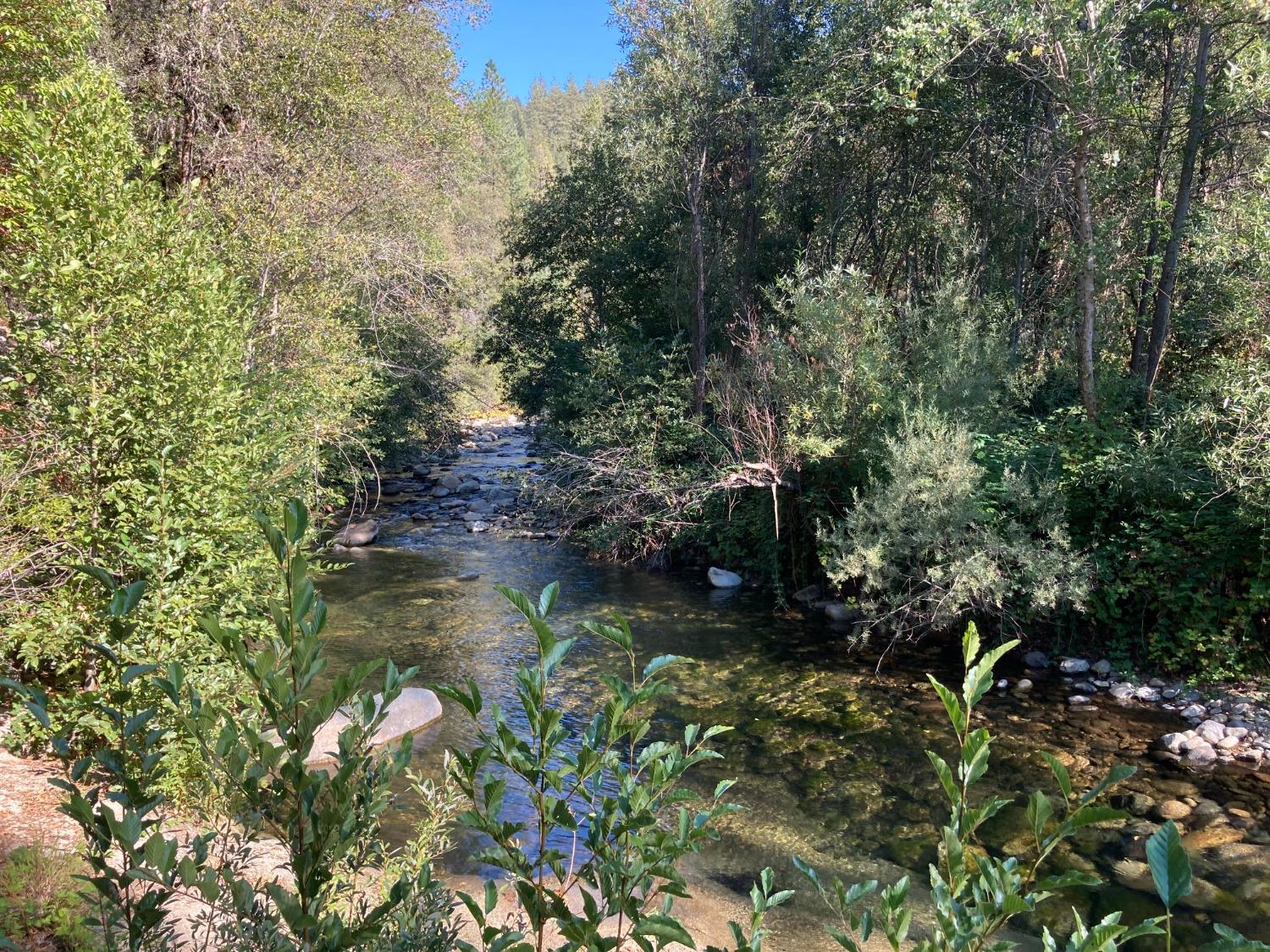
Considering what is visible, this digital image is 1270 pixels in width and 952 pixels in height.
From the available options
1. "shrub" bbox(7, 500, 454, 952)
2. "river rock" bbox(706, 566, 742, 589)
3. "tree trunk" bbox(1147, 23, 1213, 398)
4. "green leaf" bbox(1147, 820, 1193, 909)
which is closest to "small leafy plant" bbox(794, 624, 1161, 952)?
"green leaf" bbox(1147, 820, 1193, 909)

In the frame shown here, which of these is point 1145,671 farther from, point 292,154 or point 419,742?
point 292,154

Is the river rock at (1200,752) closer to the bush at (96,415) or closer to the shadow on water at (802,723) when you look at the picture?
the shadow on water at (802,723)

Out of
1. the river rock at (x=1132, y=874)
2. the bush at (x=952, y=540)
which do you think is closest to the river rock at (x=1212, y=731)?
the bush at (x=952, y=540)

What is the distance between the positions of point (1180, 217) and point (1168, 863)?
1444 cm

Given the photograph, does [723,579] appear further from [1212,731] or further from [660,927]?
[660,927]

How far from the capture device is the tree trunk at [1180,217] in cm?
1227

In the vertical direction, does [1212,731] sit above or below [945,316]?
below

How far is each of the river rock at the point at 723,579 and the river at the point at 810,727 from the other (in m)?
0.17

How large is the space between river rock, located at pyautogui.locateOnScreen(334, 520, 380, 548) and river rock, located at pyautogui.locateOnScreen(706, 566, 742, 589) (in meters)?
7.87

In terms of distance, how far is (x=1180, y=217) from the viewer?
1262cm

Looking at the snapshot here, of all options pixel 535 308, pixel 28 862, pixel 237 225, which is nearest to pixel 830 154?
pixel 535 308

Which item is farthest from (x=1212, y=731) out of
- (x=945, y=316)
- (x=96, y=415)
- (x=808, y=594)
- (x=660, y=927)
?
(x=96, y=415)

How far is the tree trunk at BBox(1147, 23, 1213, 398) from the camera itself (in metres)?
12.3

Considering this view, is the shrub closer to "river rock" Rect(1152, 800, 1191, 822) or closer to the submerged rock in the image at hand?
"river rock" Rect(1152, 800, 1191, 822)
